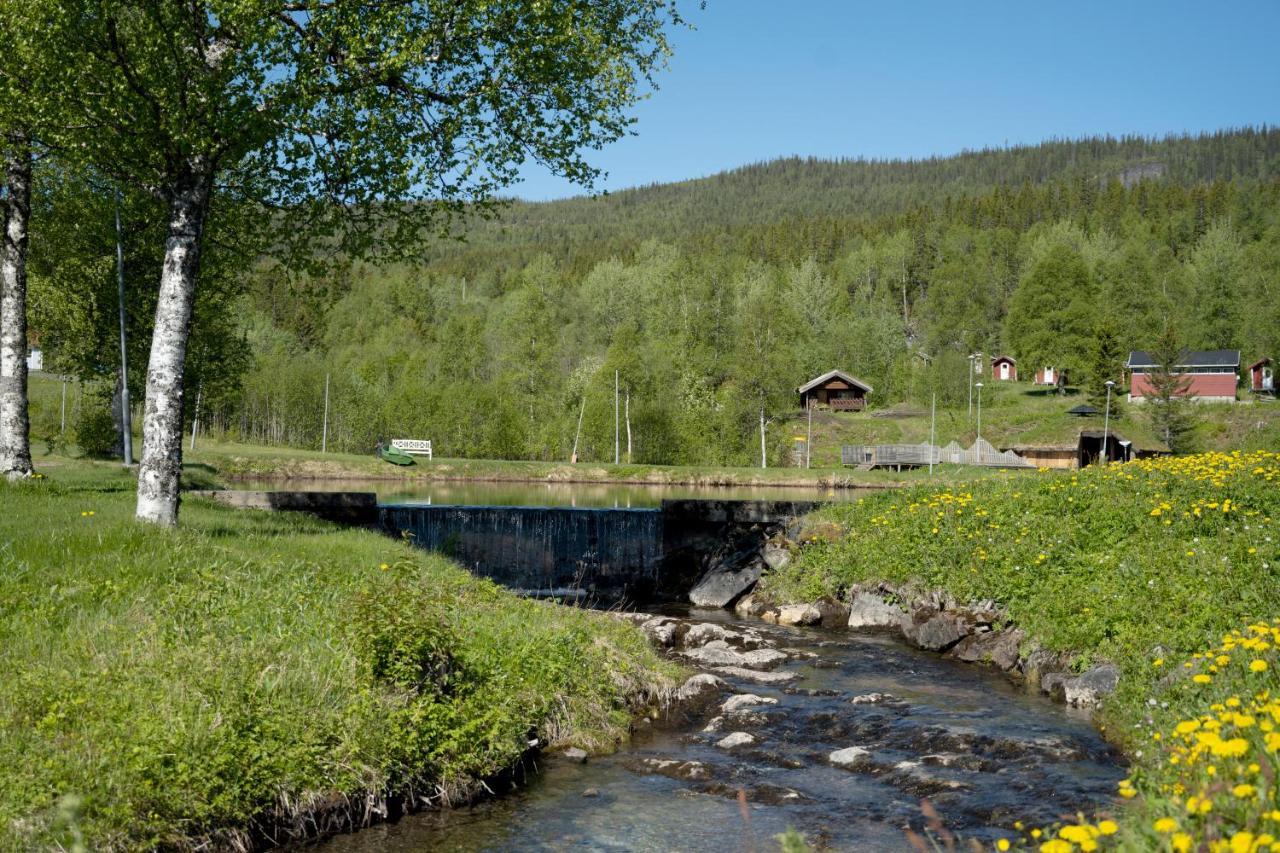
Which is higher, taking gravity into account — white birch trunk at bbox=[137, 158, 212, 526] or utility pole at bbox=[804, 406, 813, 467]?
white birch trunk at bbox=[137, 158, 212, 526]

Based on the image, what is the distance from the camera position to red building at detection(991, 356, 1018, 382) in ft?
416

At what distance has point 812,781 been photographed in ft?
33.7

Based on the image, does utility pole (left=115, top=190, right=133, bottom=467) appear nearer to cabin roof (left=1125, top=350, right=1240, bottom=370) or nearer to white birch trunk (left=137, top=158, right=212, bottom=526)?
white birch trunk (left=137, top=158, right=212, bottom=526)

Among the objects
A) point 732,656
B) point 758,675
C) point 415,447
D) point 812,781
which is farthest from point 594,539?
point 415,447

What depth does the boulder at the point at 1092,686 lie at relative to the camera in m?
12.9

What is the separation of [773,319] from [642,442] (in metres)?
14.8

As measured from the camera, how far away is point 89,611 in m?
10.0

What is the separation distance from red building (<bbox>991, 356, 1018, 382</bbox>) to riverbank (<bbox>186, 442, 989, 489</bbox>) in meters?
66.9

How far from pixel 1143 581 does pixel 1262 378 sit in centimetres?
11157

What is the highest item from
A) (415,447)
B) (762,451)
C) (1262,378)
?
(1262,378)

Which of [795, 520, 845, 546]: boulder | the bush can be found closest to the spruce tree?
[795, 520, 845, 546]: boulder

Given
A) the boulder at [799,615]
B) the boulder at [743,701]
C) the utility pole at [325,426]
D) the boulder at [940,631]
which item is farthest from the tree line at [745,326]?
the boulder at [743,701]

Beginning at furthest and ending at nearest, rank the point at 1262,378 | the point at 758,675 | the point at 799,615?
the point at 1262,378 < the point at 799,615 < the point at 758,675

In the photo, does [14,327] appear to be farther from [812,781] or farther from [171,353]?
[812,781]
